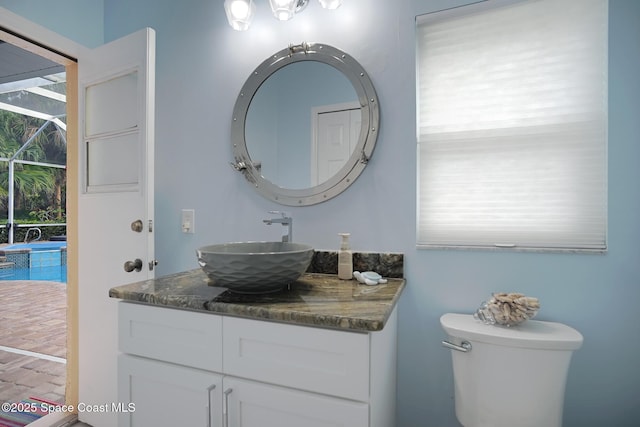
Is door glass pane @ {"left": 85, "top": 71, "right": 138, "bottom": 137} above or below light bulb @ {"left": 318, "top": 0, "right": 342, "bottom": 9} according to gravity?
below

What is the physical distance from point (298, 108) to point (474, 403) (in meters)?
1.32

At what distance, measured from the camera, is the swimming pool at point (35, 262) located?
19.6ft

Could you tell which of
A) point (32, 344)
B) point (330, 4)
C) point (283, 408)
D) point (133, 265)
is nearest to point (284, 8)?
point (330, 4)

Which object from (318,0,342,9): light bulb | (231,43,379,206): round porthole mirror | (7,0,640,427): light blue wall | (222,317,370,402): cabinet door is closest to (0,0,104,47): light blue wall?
(7,0,640,427): light blue wall

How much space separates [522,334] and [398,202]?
620mm

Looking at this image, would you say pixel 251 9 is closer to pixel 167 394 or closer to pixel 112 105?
pixel 112 105

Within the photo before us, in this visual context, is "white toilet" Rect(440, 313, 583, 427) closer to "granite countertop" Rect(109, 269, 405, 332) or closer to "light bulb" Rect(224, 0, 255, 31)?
"granite countertop" Rect(109, 269, 405, 332)

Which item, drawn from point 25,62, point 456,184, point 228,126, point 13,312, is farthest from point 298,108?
point 13,312

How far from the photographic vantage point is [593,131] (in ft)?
3.84

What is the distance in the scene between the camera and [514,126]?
1.26 meters

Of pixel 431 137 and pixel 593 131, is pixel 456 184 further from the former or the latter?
pixel 593 131

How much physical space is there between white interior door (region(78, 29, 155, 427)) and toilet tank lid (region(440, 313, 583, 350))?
1.30 m

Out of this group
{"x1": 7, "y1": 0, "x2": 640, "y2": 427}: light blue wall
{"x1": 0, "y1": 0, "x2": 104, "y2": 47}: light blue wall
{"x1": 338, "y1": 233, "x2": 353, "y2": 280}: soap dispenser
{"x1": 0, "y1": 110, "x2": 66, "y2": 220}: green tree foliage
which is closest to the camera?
{"x1": 7, "y1": 0, "x2": 640, "y2": 427}: light blue wall

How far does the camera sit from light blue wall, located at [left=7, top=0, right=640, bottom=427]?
3.71 ft
